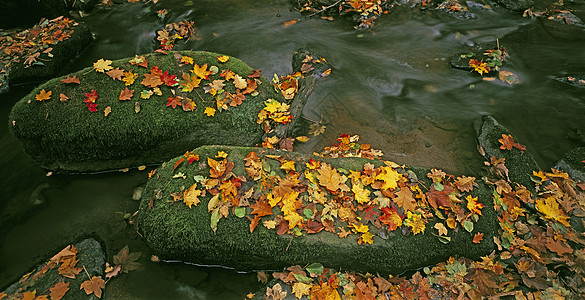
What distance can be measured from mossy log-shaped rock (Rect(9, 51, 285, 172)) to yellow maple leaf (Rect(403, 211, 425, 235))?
244cm

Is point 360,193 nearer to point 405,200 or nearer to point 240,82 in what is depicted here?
point 405,200

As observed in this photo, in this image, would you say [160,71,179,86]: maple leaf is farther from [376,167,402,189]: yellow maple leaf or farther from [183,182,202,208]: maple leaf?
[376,167,402,189]: yellow maple leaf

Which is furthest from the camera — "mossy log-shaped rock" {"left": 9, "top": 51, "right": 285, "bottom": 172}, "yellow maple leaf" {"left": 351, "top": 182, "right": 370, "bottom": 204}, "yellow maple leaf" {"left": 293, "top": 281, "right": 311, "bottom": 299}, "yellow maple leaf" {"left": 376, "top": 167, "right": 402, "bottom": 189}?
"mossy log-shaped rock" {"left": 9, "top": 51, "right": 285, "bottom": 172}

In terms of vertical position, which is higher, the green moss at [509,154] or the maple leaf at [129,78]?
the maple leaf at [129,78]

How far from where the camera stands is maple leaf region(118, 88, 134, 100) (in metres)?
4.58

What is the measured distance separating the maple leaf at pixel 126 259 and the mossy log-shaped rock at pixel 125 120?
1387 millimetres

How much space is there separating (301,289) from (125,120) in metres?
3.24

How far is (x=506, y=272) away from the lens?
3693mm

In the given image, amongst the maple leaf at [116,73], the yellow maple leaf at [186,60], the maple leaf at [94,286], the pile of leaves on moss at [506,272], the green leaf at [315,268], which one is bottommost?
the pile of leaves on moss at [506,272]

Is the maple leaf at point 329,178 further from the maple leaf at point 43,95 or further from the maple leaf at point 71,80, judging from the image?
the maple leaf at point 43,95

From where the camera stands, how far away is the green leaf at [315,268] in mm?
3541

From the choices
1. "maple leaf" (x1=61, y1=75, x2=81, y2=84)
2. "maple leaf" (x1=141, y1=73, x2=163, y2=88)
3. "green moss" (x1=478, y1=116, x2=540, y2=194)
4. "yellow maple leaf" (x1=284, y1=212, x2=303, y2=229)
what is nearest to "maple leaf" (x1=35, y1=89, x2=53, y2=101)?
"maple leaf" (x1=61, y1=75, x2=81, y2=84)

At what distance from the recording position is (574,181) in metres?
4.67

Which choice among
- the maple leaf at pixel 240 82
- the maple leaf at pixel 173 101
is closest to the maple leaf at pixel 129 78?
the maple leaf at pixel 173 101
